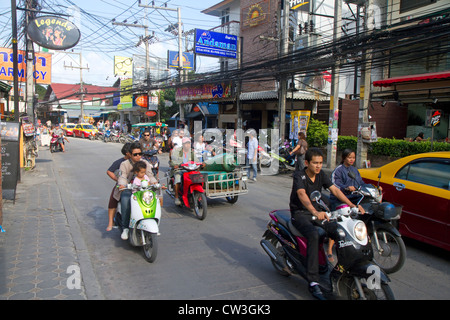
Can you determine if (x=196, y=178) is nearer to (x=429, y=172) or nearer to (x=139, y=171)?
(x=139, y=171)

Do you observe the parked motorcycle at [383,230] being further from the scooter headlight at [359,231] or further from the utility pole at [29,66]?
the utility pole at [29,66]

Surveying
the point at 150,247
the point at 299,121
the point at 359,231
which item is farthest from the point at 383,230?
the point at 299,121

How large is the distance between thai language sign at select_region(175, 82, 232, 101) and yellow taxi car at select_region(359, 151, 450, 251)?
53.2ft

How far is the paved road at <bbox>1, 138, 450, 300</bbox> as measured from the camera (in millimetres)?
3953

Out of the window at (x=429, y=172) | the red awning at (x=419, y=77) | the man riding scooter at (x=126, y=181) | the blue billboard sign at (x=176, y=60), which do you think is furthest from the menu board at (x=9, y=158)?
the blue billboard sign at (x=176, y=60)

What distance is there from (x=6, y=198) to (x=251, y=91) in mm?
16870

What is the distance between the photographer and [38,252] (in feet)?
16.4

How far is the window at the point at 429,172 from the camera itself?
4.89 metres

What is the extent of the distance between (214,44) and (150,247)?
1675 centimetres

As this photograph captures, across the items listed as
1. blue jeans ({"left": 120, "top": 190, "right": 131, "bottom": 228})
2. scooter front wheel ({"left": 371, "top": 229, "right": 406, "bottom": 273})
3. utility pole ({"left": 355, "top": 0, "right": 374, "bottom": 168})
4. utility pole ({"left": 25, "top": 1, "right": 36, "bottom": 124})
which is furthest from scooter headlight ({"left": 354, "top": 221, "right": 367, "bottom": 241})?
utility pole ({"left": 25, "top": 1, "right": 36, "bottom": 124})

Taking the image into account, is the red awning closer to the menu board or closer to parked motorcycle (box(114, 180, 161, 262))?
parked motorcycle (box(114, 180, 161, 262))

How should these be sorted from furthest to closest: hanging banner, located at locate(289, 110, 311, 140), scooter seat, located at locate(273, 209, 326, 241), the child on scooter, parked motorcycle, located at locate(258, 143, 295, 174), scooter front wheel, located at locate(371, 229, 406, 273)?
hanging banner, located at locate(289, 110, 311, 140)
parked motorcycle, located at locate(258, 143, 295, 174)
the child on scooter
scooter front wheel, located at locate(371, 229, 406, 273)
scooter seat, located at locate(273, 209, 326, 241)

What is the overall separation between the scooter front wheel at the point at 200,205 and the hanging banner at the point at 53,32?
7759 mm
